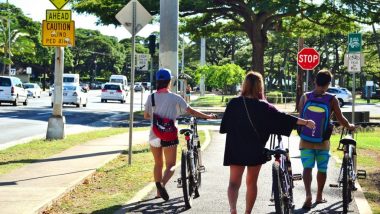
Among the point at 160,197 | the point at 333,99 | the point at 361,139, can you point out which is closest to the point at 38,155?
the point at 160,197

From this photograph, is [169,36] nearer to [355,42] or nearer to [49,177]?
[355,42]

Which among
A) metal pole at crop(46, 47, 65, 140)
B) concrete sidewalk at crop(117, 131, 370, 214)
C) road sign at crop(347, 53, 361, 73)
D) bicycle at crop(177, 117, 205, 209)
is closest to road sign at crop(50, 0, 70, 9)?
metal pole at crop(46, 47, 65, 140)

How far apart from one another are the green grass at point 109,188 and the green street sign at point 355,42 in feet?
17.7

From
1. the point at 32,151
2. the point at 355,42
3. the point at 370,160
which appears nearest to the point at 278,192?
the point at 370,160

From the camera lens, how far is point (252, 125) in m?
5.97

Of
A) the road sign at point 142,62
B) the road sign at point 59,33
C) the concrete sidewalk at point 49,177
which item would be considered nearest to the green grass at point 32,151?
the concrete sidewalk at point 49,177

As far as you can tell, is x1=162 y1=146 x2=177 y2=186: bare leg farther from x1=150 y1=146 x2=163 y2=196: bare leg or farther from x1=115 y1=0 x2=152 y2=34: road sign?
x1=115 y1=0 x2=152 y2=34: road sign

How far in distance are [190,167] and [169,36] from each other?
675cm

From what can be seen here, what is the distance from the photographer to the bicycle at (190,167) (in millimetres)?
7430

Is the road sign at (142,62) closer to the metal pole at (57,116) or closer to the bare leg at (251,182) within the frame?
the metal pole at (57,116)

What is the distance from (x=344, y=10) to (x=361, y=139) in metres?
10.5

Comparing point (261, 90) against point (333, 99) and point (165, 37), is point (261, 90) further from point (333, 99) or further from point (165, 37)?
point (165, 37)

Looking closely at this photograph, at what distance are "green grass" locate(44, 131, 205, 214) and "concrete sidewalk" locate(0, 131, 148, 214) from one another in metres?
0.13

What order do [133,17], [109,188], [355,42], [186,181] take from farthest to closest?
[355,42]
[133,17]
[109,188]
[186,181]
